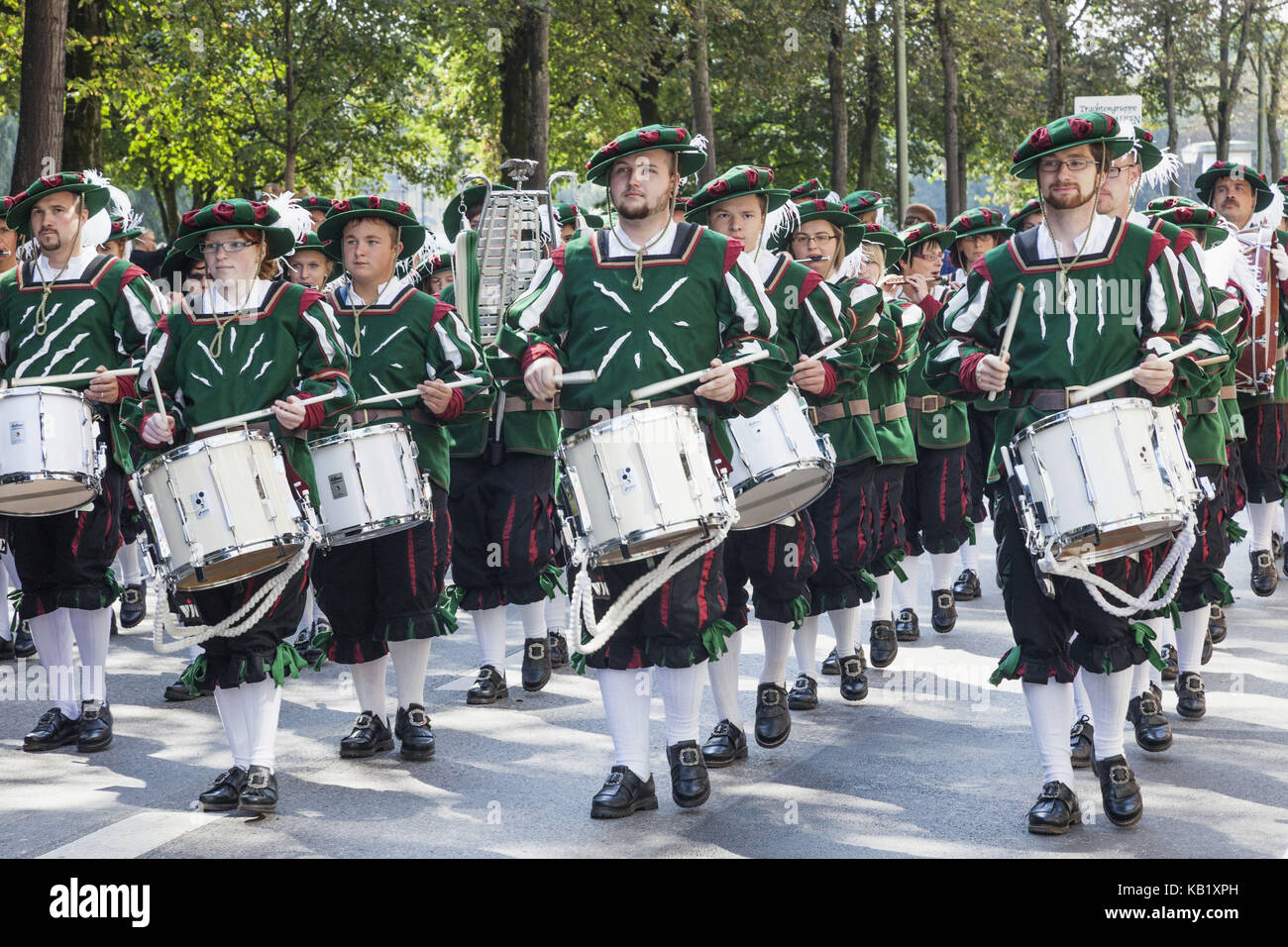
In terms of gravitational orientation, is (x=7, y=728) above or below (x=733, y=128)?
below

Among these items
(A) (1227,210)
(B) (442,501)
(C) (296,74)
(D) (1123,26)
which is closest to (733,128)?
(D) (1123,26)

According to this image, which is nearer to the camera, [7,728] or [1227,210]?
[7,728]

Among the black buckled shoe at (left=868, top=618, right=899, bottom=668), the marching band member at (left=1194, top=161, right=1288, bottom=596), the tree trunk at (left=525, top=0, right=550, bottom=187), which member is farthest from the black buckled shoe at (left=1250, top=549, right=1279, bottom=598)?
the tree trunk at (left=525, top=0, right=550, bottom=187)

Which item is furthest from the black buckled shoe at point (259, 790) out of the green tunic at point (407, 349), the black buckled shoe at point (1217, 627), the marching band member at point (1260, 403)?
the marching band member at point (1260, 403)

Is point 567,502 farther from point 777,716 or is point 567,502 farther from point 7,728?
point 7,728

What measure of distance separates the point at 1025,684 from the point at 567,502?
5.49ft

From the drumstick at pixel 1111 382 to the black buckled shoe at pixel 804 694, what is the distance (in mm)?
2525

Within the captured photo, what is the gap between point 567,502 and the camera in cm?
570

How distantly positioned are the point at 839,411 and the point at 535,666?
1.93 meters

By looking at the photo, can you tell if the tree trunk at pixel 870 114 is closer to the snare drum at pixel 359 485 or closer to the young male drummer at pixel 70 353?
the young male drummer at pixel 70 353

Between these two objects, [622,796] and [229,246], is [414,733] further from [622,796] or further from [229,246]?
[229,246]

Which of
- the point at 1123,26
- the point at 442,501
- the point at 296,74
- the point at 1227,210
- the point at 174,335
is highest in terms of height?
the point at 1123,26

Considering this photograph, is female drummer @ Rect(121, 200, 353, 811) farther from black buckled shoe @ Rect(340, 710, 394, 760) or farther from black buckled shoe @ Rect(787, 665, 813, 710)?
black buckled shoe @ Rect(787, 665, 813, 710)

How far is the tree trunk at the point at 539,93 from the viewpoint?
63.6 ft
